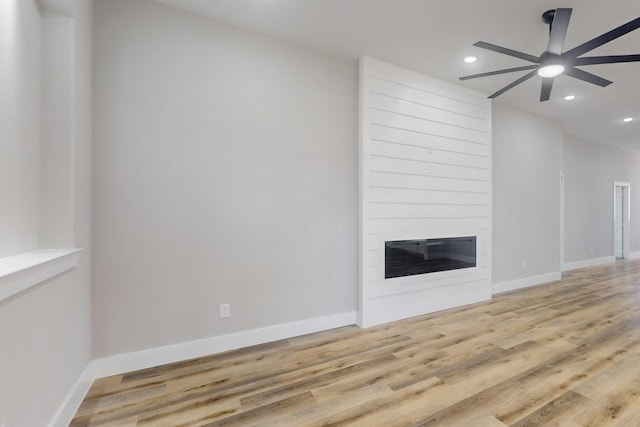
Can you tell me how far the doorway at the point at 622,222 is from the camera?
7438mm

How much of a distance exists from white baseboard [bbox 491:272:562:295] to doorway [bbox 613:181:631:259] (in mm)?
4246

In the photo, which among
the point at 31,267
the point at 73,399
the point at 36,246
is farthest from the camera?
the point at 73,399

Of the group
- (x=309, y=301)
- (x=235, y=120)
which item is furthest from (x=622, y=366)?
(x=235, y=120)

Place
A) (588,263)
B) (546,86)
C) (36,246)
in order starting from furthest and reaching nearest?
1. (588,263)
2. (546,86)
3. (36,246)

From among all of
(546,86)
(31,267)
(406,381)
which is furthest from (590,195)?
(31,267)

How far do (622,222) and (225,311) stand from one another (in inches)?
406

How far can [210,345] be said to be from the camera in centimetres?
246

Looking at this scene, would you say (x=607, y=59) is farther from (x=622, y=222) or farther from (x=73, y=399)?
(x=622, y=222)

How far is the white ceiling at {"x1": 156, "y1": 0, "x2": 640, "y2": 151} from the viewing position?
231 cm

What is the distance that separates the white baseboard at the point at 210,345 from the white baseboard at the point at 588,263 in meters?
5.81

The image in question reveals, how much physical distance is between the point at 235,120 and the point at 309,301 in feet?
6.28

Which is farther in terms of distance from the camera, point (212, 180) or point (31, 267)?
point (212, 180)

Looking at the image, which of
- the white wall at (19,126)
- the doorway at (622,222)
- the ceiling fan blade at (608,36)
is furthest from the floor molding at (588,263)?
the white wall at (19,126)

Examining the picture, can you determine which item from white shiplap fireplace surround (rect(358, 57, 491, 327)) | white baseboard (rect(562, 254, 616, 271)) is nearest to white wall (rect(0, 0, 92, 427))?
white shiplap fireplace surround (rect(358, 57, 491, 327))
